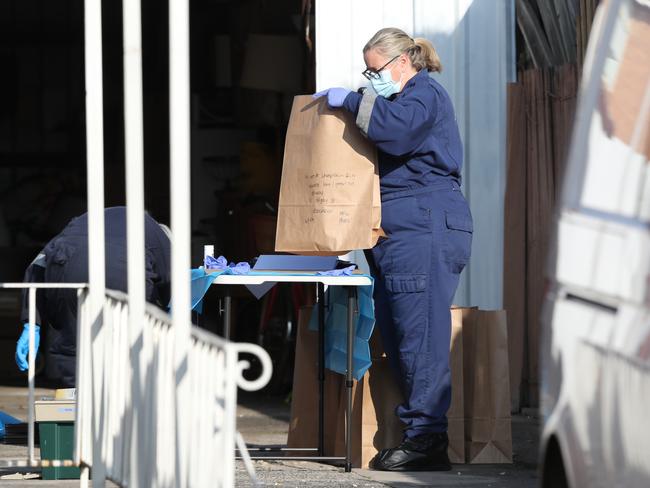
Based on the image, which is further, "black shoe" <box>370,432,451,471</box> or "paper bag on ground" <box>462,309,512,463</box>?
"paper bag on ground" <box>462,309,512,463</box>

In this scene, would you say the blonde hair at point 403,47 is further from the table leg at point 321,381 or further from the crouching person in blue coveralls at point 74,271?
the crouching person in blue coveralls at point 74,271

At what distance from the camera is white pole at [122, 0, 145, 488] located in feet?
13.0

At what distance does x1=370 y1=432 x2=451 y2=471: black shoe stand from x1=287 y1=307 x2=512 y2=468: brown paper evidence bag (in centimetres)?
20

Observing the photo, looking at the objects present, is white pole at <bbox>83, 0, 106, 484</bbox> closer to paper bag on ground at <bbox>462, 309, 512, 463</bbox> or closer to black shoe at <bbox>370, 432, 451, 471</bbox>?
black shoe at <bbox>370, 432, 451, 471</bbox>

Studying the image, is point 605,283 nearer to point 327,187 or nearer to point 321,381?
point 327,187

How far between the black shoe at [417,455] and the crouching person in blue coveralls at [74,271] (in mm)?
1286

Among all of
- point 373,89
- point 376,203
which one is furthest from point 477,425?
point 373,89

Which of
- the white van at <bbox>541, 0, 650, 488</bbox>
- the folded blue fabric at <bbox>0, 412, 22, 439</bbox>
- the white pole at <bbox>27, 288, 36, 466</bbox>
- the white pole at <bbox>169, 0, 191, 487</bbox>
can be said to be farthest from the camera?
the folded blue fabric at <bbox>0, 412, 22, 439</bbox>

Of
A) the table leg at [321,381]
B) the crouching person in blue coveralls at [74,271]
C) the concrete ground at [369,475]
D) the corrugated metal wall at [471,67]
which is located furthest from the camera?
the corrugated metal wall at [471,67]

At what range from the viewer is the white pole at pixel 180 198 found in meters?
3.46

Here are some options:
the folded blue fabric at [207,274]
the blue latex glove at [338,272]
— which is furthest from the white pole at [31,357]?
the blue latex glove at [338,272]

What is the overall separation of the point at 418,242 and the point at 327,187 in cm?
46

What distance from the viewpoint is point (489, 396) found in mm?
6383

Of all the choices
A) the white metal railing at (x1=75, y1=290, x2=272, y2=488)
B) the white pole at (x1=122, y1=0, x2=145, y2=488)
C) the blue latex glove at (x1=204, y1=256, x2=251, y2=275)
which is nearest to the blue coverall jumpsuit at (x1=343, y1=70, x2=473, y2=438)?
the blue latex glove at (x1=204, y1=256, x2=251, y2=275)
